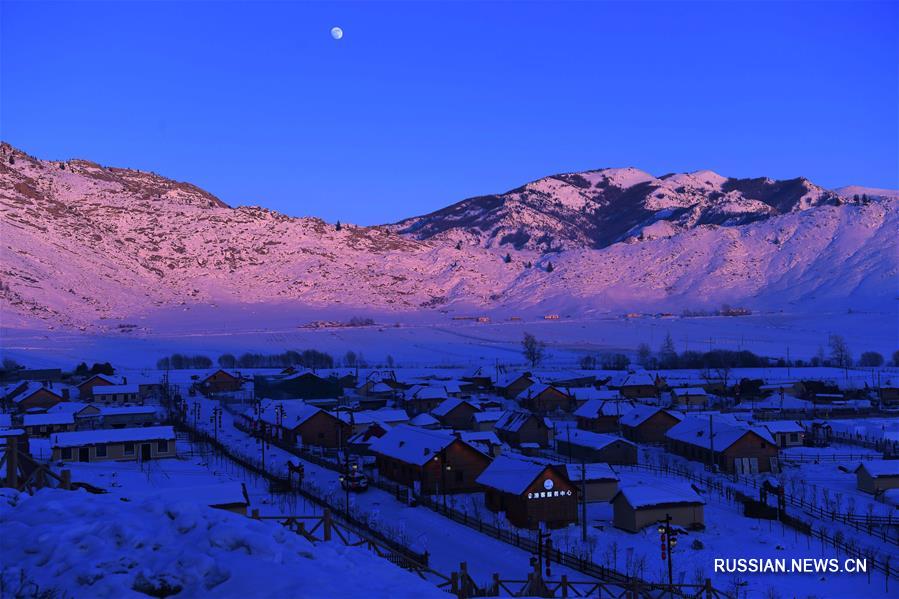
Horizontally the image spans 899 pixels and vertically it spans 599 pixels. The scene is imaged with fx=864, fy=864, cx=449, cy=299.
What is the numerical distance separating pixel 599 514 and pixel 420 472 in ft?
23.6

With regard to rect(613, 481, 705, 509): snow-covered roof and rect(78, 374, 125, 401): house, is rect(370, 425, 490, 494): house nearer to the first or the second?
rect(613, 481, 705, 509): snow-covered roof

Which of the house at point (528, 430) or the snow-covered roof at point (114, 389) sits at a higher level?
the snow-covered roof at point (114, 389)

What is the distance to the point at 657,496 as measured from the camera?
26.4 m

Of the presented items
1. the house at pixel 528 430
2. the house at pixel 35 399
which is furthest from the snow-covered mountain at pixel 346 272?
the house at pixel 528 430

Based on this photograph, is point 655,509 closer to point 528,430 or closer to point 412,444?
point 412,444

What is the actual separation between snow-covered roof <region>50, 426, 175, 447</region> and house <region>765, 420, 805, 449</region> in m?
29.2

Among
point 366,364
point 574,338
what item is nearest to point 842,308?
point 574,338

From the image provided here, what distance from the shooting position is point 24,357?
3784 inches

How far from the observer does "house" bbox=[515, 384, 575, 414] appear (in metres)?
59.5

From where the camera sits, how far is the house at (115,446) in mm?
36125

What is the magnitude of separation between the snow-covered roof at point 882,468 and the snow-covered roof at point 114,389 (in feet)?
158

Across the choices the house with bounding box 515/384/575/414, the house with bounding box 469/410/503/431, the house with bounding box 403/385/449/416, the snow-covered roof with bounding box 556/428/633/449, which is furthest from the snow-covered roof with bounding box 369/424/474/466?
the house with bounding box 515/384/575/414

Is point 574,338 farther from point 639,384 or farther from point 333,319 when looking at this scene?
point 639,384

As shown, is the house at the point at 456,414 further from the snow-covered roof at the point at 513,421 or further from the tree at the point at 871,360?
the tree at the point at 871,360
